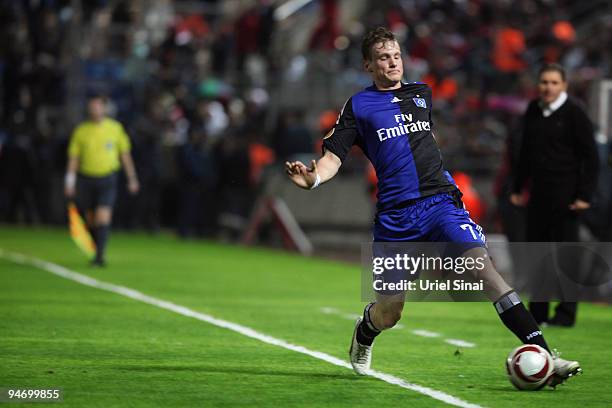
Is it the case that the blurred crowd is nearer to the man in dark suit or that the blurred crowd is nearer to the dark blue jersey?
the man in dark suit

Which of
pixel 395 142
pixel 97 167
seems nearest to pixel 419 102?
pixel 395 142

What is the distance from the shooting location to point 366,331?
345 inches

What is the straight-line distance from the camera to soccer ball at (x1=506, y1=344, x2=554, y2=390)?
8.02m

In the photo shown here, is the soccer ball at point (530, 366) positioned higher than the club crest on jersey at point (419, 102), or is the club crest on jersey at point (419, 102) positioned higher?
the club crest on jersey at point (419, 102)

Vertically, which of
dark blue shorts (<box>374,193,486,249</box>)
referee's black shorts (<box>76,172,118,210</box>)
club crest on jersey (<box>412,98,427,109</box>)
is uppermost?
club crest on jersey (<box>412,98,427,109</box>)

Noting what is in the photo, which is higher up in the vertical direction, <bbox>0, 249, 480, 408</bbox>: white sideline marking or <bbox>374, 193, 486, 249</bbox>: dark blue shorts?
<bbox>374, 193, 486, 249</bbox>: dark blue shorts

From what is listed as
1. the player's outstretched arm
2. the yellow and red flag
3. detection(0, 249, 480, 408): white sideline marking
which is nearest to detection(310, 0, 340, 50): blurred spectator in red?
detection(0, 249, 480, 408): white sideline marking

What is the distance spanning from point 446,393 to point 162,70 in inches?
953

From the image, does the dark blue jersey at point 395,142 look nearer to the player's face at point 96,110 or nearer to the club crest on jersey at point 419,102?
the club crest on jersey at point 419,102

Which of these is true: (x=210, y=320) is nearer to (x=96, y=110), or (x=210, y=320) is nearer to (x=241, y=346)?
(x=241, y=346)

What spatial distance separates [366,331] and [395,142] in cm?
123

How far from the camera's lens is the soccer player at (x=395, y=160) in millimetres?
8398

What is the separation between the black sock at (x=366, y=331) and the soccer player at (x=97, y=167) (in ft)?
31.9

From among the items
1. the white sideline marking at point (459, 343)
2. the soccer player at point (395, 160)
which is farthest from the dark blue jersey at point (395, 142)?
the white sideline marking at point (459, 343)
